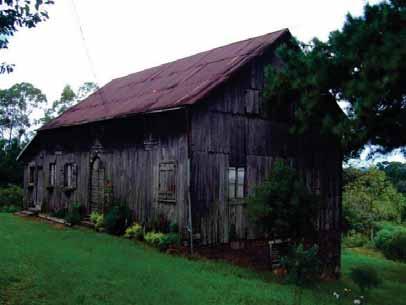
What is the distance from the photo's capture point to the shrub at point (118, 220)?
16.4m

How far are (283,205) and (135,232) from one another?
5.36 meters

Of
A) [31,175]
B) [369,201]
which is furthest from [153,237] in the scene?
[369,201]

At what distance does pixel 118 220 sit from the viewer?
16.5 meters

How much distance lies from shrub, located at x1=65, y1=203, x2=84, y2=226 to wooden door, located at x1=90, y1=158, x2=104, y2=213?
2.22 feet

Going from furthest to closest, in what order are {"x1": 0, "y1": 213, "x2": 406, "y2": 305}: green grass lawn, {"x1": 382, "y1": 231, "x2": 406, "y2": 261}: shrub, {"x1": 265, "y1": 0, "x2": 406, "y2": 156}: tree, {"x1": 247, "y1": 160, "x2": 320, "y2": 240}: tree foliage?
{"x1": 382, "y1": 231, "x2": 406, "y2": 261}: shrub < {"x1": 247, "y1": 160, "x2": 320, "y2": 240}: tree foliage < {"x1": 265, "y1": 0, "x2": 406, "y2": 156}: tree < {"x1": 0, "y1": 213, "x2": 406, "y2": 305}: green grass lawn

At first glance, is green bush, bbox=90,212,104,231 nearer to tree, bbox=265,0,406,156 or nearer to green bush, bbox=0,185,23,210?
tree, bbox=265,0,406,156

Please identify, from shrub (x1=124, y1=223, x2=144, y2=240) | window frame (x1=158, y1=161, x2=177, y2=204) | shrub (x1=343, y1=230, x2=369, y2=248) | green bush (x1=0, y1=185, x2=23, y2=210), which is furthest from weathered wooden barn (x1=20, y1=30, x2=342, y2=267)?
shrub (x1=343, y1=230, x2=369, y2=248)

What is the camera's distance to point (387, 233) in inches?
1198

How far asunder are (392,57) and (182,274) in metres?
7.27

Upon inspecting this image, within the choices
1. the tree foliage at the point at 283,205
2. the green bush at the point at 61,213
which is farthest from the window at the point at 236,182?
the green bush at the point at 61,213

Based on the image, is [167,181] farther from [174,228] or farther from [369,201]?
[369,201]

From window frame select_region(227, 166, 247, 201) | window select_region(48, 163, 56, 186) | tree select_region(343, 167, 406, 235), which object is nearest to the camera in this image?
window frame select_region(227, 166, 247, 201)

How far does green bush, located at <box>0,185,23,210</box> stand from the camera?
28.2 metres

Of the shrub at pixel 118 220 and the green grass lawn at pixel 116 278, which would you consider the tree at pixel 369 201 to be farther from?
the shrub at pixel 118 220
